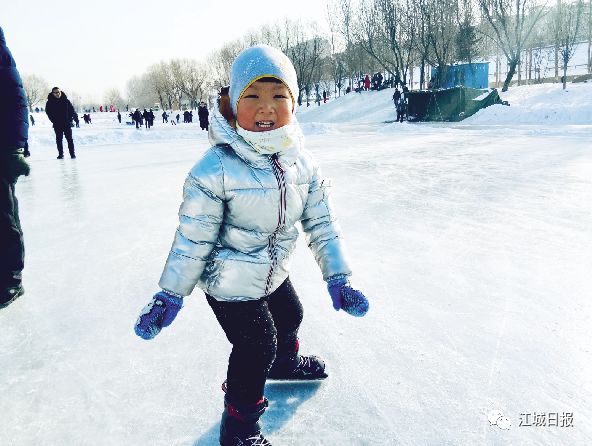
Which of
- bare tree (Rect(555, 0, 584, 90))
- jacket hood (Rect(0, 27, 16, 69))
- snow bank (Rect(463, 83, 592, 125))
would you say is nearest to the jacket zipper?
jacket hood (Rect(0, 27, 16, 69))

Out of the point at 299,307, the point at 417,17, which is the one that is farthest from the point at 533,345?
the point at 417,17

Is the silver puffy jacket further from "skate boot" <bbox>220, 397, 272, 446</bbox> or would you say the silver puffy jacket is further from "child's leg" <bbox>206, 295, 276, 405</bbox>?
"skate boot" <bbox>220, 397, 272, 446</bbox>

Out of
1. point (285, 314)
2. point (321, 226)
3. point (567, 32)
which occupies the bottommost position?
point (285, 314)

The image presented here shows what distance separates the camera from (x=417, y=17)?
92.6 feet

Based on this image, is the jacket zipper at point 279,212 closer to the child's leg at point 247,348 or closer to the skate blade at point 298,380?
the child's leg at point 247,348

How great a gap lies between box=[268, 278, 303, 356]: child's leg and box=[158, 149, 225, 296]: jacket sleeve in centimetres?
32

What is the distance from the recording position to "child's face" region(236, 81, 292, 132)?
1.36 metres

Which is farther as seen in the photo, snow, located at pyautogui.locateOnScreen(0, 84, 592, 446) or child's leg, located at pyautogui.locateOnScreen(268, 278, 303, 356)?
child's leg, located at pyautogui.locateOnScreen(268, 278, 303, 356)

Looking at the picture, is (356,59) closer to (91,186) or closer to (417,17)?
(417,17)

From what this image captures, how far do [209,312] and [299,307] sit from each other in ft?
2.43

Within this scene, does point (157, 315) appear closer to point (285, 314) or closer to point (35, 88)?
point (285, 314)

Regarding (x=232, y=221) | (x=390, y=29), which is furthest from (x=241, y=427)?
(x=390, y=29)

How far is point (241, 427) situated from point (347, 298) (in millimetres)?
483

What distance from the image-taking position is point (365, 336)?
190cm
